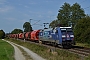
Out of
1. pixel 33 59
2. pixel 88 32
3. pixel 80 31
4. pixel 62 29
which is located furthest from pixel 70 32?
pixel 80 31

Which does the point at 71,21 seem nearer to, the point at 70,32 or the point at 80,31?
the point at 80,31

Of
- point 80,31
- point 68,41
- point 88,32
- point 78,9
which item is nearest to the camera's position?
point 68,41

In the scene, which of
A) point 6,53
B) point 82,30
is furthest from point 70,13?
point 6,53

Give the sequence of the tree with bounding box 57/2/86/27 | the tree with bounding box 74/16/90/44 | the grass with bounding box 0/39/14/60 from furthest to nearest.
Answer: the tree with bounding box 57/2/86/27
the tree with bounding box 74/16/90/44
the grass with bounding box 0/39/14/60

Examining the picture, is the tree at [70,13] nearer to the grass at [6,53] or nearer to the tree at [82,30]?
the tree at [82,30]

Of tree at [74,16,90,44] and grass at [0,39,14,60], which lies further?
tree at [74,16,90,44]

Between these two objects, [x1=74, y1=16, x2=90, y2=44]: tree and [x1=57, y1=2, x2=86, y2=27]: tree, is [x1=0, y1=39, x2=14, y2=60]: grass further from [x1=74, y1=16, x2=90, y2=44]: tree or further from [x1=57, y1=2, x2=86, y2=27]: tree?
[x1=57, y1=2, x2=86, y2=27]: tree

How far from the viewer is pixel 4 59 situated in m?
22.4

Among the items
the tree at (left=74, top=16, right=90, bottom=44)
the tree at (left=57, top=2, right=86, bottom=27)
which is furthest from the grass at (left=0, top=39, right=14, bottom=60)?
the tree at (left=57, top=2, right=86, bottom=27)

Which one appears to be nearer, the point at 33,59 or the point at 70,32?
the point at 33,59

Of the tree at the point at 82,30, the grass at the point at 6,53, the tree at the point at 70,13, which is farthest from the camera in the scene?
the tree at the point at 70,13

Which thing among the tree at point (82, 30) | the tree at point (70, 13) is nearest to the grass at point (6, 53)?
the tree at point (82, 30)

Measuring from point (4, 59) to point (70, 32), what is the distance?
1511 cm

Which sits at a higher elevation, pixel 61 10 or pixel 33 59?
pixel 61 10
